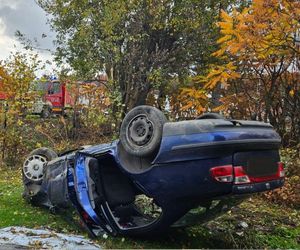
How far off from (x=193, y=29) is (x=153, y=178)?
32.5 ft

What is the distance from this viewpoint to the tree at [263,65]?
9062 mm

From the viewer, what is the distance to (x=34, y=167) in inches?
295

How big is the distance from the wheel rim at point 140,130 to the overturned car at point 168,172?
11 mm

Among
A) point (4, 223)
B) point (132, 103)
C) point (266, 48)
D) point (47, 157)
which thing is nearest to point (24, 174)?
point (47, 157)

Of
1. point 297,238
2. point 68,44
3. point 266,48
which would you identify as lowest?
point 297,238

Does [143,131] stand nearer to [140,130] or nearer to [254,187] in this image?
[140,130]

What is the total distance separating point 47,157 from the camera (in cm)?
763

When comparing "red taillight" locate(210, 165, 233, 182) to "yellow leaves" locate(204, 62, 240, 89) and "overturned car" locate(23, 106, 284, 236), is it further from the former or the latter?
"yellow leaves" locate(204, 62, 240, 89)

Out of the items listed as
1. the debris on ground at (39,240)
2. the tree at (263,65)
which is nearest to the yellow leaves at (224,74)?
the tree at (263,65)

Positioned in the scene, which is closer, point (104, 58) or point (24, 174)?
point (24, 174)

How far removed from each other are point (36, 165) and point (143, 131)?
10.1 ft

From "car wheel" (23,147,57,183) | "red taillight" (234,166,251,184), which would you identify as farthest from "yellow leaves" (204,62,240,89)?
"red taillight" (234,166,251,184)

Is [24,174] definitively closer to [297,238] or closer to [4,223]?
[4,223]

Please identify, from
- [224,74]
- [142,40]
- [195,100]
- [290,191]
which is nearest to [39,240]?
[290,191]
